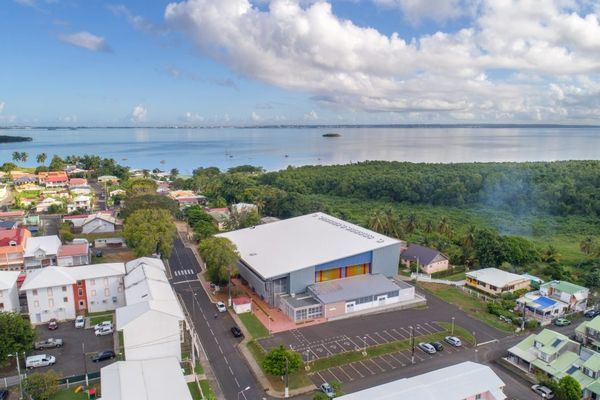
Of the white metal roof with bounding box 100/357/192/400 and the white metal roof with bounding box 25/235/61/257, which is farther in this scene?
the white metal roof with bounding box 25/235/61/257

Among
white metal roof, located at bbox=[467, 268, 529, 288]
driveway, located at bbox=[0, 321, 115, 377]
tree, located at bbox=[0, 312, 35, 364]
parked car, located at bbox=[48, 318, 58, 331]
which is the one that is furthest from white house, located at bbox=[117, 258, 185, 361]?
white metal roof, located at bbox=[467, 268, 529, 288]

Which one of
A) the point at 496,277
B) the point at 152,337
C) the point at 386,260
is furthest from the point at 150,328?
the point at 496,277

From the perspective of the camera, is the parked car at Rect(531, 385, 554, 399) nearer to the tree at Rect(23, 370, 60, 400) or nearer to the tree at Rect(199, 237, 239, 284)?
the tree at Rect(199, 237, 239, 284)

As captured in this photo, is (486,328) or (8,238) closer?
(486,328)

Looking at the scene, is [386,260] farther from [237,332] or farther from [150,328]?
[150,328]

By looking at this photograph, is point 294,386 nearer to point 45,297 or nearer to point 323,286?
point 323,286

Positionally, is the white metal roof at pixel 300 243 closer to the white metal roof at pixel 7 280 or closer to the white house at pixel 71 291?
the white house at pixel 71 291

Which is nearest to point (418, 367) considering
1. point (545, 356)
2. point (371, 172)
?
point (545, 356)
